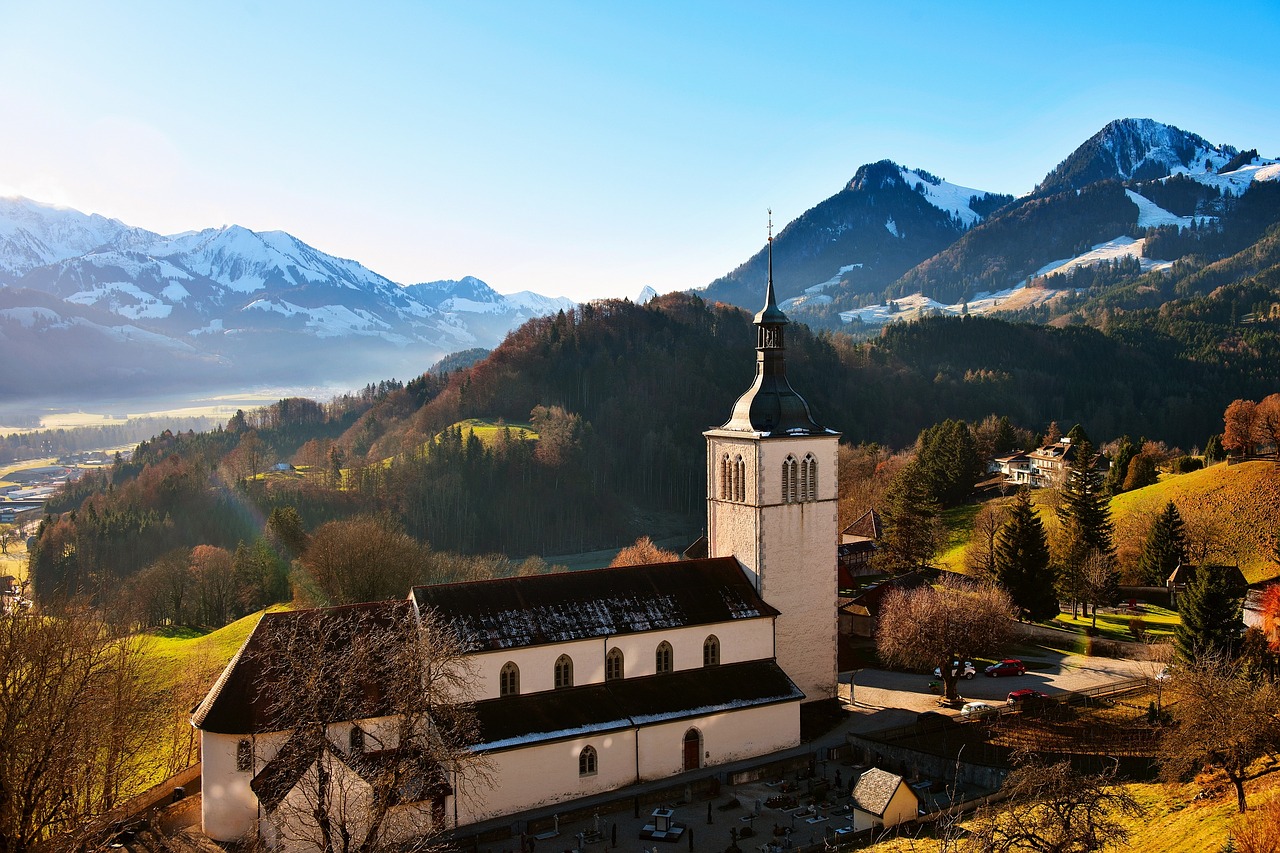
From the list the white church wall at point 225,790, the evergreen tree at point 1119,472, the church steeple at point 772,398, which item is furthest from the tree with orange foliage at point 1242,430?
the white church wall at point 225,790

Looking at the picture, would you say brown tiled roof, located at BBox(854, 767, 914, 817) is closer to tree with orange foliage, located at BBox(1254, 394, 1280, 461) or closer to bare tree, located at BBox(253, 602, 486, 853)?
bare tree, located at BBox(253, 602, 486, 853)

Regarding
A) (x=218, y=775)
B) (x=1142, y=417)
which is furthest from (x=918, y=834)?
(x=1142, y=417)

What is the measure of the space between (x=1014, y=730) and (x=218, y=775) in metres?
27.3

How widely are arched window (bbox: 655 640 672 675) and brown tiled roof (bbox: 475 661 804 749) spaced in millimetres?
329

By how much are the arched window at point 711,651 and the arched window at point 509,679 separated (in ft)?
24.2

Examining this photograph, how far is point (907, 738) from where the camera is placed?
34.0 meters

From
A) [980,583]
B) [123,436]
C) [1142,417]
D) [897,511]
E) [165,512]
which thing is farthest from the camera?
[123,436]

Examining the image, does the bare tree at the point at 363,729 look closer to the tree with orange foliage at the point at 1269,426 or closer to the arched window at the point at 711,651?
the arched window at the point at 711,651

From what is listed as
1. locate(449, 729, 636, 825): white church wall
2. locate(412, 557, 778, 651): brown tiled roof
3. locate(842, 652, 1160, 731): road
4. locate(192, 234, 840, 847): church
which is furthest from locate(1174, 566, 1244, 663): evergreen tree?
locate(449, 729, 636, 825): white church wall

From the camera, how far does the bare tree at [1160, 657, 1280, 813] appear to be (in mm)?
23609

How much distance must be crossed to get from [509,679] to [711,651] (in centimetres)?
798

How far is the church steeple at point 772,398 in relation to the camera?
37031mm

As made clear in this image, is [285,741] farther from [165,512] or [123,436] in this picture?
[123,436]

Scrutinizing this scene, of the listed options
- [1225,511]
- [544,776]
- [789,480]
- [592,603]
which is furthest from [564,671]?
[1225,511]
